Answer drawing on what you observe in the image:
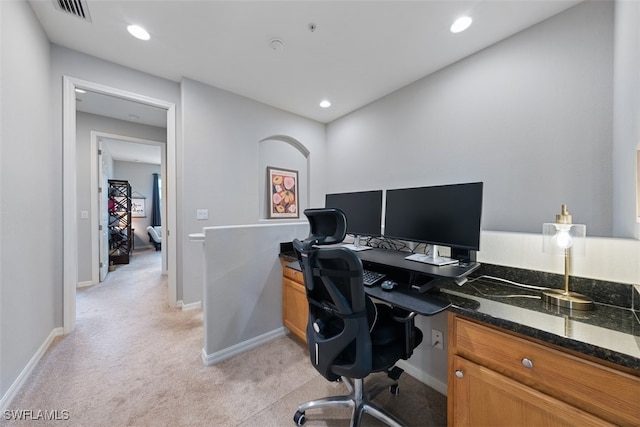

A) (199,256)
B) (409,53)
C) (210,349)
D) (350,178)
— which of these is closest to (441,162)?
(409,53)

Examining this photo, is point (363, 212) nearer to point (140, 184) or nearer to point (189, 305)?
point (189, 305)

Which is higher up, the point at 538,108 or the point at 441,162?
the point at 538,108

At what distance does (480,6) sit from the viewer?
5.65 ft

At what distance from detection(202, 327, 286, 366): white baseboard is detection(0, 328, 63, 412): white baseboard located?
3.60 feet

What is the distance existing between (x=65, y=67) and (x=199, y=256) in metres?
2.27

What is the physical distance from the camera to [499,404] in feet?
3.25

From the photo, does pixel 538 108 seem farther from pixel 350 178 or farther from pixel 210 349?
pixel 210 349

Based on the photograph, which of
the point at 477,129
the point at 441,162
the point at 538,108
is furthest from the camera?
the point at 441,162

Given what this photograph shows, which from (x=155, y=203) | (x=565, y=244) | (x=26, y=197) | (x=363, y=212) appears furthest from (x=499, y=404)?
(x=155, y=203)

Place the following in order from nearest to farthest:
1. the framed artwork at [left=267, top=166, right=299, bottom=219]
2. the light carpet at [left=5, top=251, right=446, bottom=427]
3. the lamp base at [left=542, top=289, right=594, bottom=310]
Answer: the lamp base at [left=542, top=289, right=594, bottom=310] → the light carpet at [left=5, top=251, right=446, bottom=427] → the framed artwork at [left=267, top=166, right=299, bottom=219]

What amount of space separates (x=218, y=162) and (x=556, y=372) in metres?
3.27

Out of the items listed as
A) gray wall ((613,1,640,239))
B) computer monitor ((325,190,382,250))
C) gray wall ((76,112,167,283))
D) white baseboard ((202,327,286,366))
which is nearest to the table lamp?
gray wall ((613,1,640,239))

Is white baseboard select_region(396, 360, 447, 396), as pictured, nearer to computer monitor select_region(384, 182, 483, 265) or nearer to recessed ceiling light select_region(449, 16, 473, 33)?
computer monitor select_region(384, 182, 483, 265)

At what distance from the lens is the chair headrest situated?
1514mm
